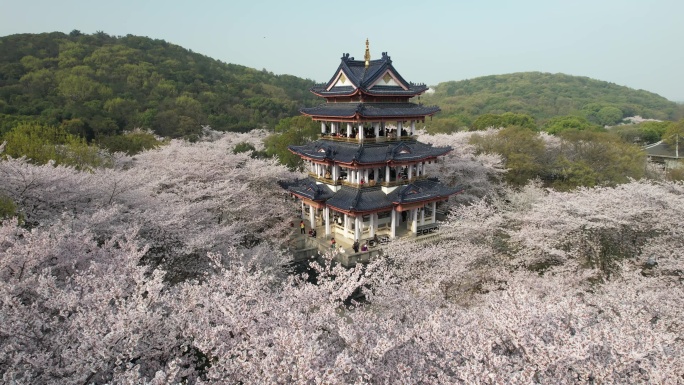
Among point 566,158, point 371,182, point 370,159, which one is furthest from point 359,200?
point 566,158

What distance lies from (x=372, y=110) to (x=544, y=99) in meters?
119

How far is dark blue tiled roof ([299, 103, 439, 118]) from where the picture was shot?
23984mm

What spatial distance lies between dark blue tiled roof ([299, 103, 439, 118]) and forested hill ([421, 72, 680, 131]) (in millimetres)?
49881

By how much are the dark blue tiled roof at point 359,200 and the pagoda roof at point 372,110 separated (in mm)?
4768

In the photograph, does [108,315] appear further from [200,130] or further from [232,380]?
[200,130]

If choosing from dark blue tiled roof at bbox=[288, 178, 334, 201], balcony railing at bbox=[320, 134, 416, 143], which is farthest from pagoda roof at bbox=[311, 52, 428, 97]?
dark blue tiled roof at bbox=[288, 178, 334, 201]

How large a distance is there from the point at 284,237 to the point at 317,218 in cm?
579

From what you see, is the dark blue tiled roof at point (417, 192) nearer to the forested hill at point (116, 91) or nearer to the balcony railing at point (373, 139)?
the balcony railing at point (373, 139)

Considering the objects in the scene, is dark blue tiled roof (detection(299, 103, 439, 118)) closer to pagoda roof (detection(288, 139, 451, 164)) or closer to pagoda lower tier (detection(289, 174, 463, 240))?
pagoda roof (detection(288, 139, 451, 164))

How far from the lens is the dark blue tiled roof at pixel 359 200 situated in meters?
23.5

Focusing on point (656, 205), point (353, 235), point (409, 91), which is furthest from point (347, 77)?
point (656, 205)

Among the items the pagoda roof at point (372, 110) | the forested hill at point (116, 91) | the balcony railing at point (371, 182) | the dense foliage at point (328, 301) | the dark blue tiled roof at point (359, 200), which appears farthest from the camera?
the forested hill at point (116, 91)

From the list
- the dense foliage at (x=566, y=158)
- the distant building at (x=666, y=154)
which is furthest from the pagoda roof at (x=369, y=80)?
the distant building at (x=666, y=154)

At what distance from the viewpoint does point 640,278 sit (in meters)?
13.9
